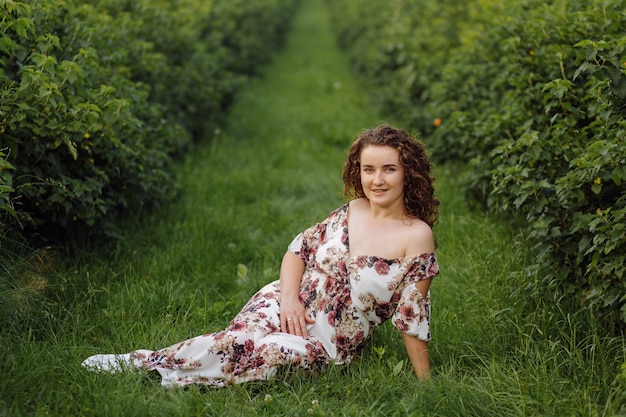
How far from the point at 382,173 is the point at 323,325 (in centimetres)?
76

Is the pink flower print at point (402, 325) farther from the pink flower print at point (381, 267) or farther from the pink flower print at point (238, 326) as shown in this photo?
the pink flower print at point (238, 326)

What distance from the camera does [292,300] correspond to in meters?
3.42

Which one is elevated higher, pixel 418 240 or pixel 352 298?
pixel 418 240

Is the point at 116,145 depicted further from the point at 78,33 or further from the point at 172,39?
the point at 172,39

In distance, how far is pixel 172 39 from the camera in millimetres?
7504

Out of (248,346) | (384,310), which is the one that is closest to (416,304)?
(384,310)

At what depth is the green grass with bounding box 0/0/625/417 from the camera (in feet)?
9.95

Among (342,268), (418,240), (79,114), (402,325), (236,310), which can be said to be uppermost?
(79,114)

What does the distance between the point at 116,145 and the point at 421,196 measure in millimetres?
2124

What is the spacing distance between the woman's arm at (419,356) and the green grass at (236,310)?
0.06 metres

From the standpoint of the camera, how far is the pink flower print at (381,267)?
10.6ft

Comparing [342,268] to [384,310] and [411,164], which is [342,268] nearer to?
[384,310]

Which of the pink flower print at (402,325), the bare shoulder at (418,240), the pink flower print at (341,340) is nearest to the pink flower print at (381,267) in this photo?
the bare shoulder at (418,240)

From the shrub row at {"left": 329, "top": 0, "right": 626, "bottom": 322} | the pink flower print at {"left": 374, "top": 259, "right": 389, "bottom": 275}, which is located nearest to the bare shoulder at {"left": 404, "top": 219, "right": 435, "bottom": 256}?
the pink flower print at {"left": 374, "top": 259, "right": 389, "bottom": 275}
